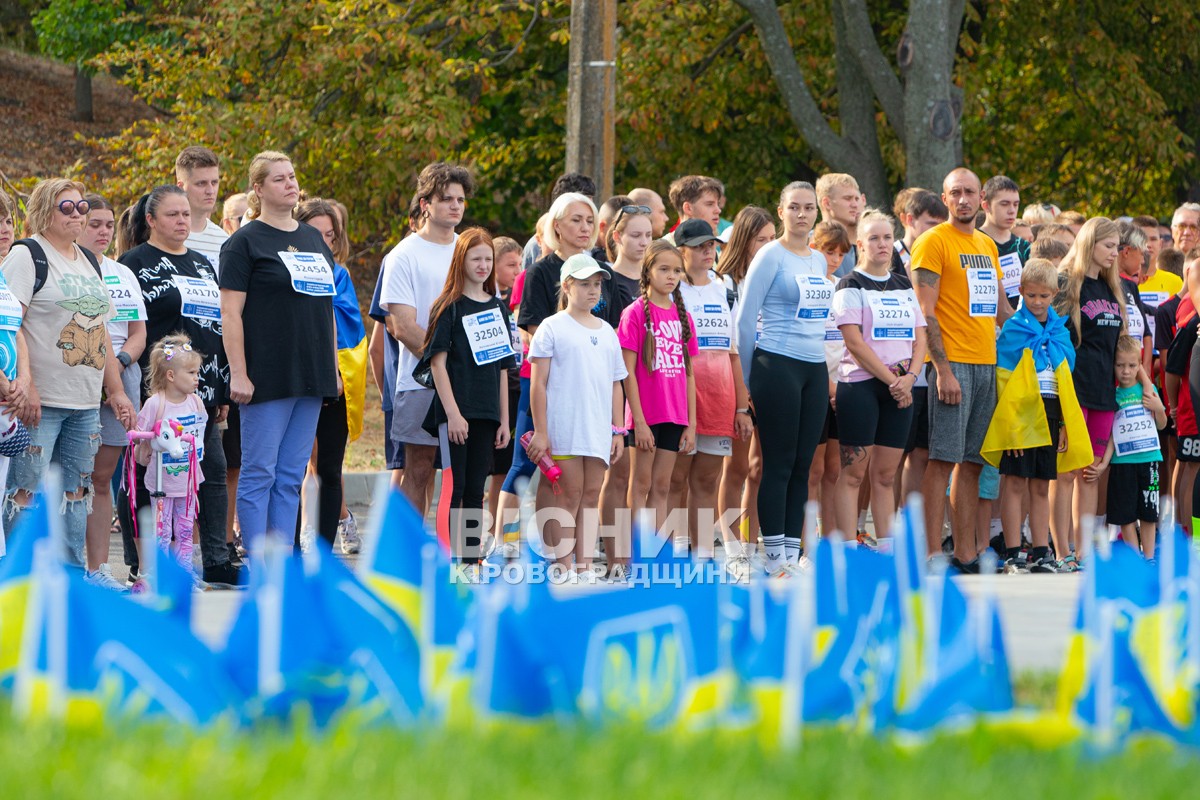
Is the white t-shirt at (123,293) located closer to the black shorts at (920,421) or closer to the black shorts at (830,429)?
the black shorts at (830,429)

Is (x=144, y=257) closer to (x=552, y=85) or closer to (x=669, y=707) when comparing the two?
(x=669, y=707)

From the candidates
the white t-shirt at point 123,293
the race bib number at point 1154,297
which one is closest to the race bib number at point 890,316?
the race bib number at point 1154,297

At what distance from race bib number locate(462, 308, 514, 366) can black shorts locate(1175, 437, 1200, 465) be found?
470cm

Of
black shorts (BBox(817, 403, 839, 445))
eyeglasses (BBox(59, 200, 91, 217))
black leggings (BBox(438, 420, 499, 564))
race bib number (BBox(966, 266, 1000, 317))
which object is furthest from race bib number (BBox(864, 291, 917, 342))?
eyeglasses (BBox(59, 200, 91, 217))

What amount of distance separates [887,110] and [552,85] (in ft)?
19.6

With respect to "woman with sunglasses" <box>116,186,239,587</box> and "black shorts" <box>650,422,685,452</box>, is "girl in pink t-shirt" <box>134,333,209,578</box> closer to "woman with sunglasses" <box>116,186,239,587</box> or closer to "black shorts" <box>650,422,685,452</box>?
"woman with sunglasses" <box>116,186,239,587</box>

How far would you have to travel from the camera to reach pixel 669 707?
13.5ft

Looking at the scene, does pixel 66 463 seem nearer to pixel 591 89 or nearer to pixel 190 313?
pixel 190 313

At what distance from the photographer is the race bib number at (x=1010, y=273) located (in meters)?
10.5

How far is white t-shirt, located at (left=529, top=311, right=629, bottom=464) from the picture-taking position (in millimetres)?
8531

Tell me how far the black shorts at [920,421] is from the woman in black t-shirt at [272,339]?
3641mm

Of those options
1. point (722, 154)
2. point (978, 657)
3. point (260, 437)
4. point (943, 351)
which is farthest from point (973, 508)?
point (722, 154)

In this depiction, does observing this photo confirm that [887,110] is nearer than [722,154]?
Yes

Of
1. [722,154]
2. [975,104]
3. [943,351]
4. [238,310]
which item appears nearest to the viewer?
[238,310]
